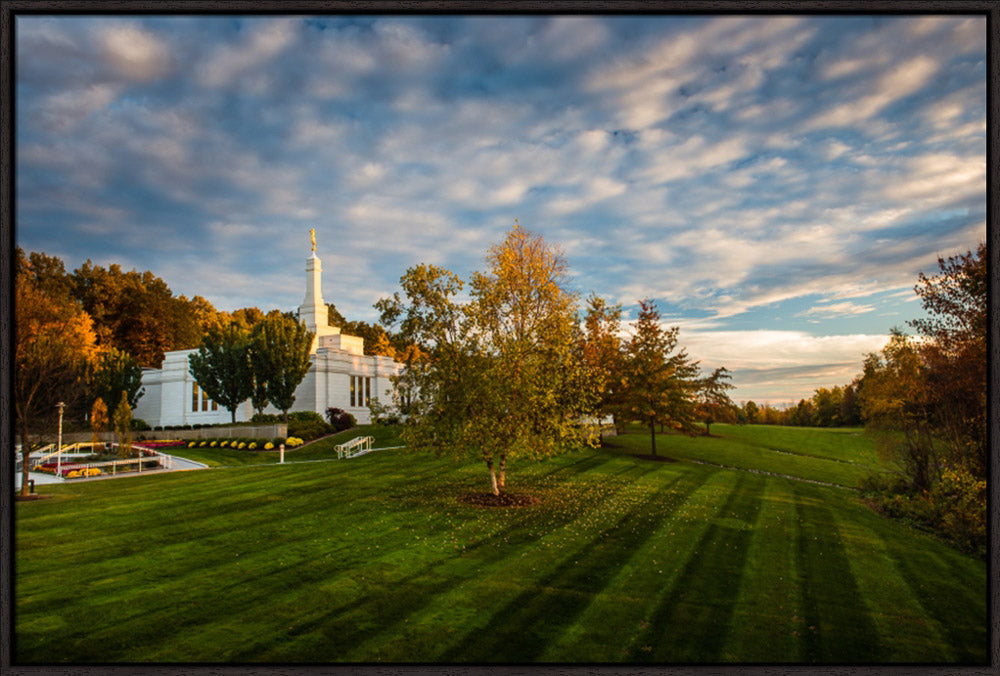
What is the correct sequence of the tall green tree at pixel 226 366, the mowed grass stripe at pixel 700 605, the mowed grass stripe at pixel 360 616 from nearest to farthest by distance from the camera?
the mowed grass stripe at pixel 360 616, the mowed grass stripe at pixel 700 605, the tall green tree at pixel 226 366

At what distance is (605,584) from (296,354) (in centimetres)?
2484

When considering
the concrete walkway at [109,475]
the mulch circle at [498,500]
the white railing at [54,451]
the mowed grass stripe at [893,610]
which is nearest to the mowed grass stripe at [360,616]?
the mulch circle at [498,500]

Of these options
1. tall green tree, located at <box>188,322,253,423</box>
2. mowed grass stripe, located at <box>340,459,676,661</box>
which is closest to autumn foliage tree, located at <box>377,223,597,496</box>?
mowed grass stripe, located at <box>340,459,676,661</box>

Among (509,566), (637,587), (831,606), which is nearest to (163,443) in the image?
(509,566)

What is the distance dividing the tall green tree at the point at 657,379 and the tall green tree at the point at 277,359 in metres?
17.6

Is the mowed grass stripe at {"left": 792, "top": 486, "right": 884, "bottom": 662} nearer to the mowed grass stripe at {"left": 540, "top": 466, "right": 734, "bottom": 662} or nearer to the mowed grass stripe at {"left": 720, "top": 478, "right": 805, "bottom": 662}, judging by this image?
the mowed grass stripe at {"left": 720, "top": 478, "right": 805, "bottom": 662}

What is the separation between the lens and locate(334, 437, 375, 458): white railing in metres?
22.9

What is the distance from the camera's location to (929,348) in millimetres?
11391

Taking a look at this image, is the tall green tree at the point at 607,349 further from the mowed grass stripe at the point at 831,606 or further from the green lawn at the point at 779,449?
the mowed grass stripe at the point at 831,606

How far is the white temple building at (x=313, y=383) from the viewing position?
34.2 metres

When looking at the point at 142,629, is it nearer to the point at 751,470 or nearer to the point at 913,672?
the point at 913,672

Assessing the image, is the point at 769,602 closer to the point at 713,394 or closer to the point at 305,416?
the point at 713,394

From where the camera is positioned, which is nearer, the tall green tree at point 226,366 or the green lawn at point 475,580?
the green lawn at point 475,580

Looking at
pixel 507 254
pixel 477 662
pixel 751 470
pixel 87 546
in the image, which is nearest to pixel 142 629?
pixel 477 662
